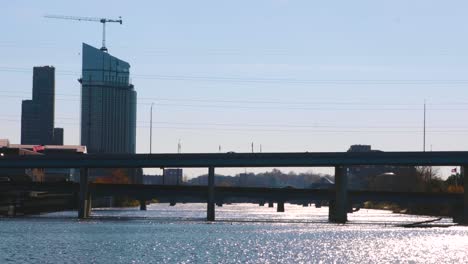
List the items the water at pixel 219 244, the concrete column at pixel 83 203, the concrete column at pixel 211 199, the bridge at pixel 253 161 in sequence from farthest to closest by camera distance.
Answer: the concrete column at pixel 211 199 → the concrete column at pixel 83 203 → the bridge at pixel 253 161 → the water at pixel 219 244

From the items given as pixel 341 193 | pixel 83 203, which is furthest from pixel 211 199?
pixel 341 193

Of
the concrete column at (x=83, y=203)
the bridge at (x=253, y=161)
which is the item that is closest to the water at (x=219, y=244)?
the bridge at (x=253, y=161)

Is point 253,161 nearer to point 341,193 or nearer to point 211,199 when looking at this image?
point 211,199

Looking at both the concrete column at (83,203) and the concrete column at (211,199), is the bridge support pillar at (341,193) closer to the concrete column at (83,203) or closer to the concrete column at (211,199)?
the concrete column at (211,199)

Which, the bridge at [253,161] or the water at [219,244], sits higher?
the bridge at [253,161]

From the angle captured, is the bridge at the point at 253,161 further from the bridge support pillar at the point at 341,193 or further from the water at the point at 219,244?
the water at the point at 219,244

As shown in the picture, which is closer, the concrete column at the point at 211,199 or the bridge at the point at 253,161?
the bridge at the point at 253,161

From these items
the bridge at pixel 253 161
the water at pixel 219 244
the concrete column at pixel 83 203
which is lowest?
the water at pixel 219 244

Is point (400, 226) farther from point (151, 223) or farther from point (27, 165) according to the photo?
point (27, 165)

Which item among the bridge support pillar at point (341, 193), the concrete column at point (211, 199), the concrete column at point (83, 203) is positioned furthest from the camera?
the concrete column at point (211, 199)

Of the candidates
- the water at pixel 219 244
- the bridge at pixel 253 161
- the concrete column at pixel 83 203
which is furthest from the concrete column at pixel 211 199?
the water at pixel 219 244

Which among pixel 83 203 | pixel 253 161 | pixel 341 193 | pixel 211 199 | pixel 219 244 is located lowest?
pixel 219 244

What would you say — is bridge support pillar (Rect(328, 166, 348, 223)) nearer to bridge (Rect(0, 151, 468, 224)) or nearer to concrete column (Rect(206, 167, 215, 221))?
bridge (Rect(0, 151, 468, 224))

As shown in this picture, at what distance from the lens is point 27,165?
19275 centimetres
